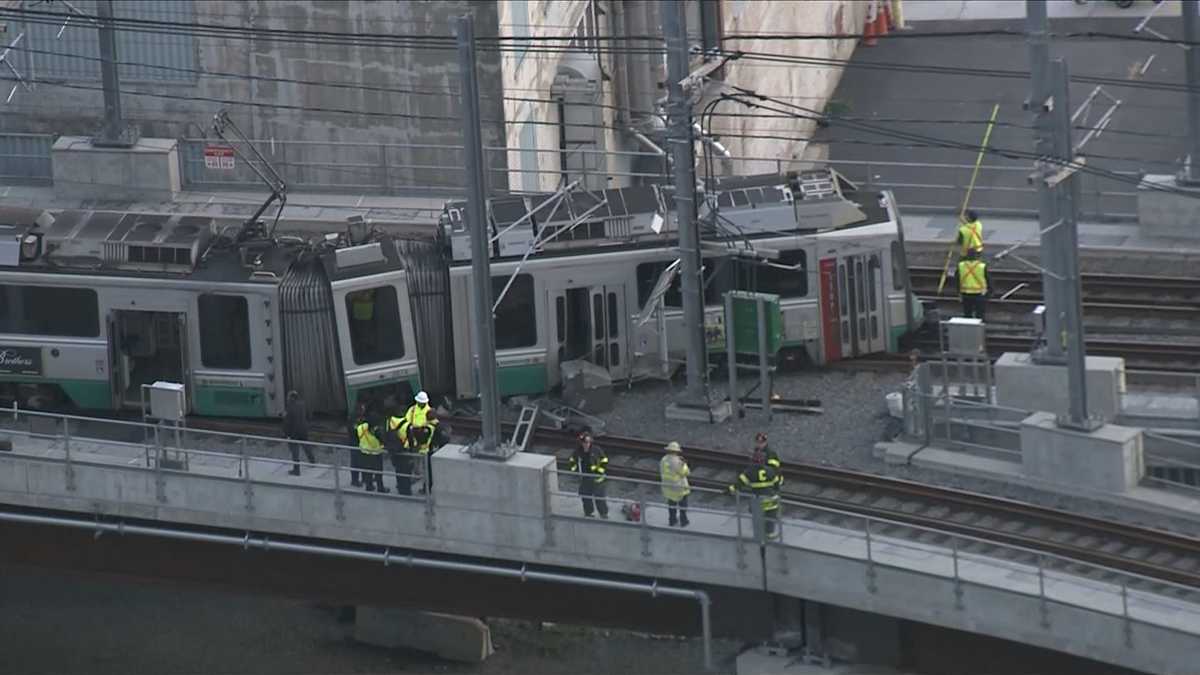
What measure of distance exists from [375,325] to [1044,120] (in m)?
9.96

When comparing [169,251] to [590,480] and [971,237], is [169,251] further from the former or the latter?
[971,237]

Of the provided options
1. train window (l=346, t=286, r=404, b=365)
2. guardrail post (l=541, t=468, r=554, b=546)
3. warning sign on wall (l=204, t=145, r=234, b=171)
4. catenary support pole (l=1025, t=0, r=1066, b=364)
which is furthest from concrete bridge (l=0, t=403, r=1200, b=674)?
warning sign on wall (l=204, t=145, r=234, b=171)

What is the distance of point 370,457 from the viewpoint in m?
33.6

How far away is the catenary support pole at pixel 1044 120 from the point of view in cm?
3262

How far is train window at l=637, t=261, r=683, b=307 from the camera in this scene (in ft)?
124

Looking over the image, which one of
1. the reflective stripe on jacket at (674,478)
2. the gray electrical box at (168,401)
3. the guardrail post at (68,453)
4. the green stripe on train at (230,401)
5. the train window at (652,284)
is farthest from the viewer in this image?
the train window at (652,284)

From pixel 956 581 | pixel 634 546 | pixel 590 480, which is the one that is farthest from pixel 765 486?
pixel 956 581

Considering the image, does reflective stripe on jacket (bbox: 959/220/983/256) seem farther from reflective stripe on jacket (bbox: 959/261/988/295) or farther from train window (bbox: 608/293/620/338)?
train window (bbox: 608/293/620/338)

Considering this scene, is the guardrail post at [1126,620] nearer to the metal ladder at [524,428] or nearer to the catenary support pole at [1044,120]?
the catenary support pole at [1044,120]

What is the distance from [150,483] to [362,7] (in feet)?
42.0

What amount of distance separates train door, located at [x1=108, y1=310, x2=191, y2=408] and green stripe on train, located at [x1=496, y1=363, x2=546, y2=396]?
451 cm

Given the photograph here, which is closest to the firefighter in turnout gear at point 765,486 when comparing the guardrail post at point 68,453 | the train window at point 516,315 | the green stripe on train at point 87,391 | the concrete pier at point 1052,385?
the concrete pier at point 1052,385

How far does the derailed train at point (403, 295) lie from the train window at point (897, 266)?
0.11ft

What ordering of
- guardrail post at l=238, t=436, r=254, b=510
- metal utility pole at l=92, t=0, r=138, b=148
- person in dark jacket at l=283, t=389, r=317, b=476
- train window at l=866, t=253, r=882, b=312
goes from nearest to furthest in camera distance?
guardrail post at l=238, t=436, r=254, b=510 → person in dark jacket at l=283, t=389, r=317, b=476 → train window at l=866, t=253, r=882, b=312 → metal utility pole at l=92, t=0, r=138, b=148
